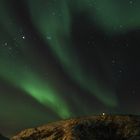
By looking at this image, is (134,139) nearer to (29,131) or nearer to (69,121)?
(69,121)

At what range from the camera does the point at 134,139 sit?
16000 mm

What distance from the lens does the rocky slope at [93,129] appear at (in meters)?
16.5

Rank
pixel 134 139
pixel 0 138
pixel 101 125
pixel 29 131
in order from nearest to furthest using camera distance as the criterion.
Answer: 1. pixel 134 139
2. pixel 101 125
3. pixel 29 131
4. pixel 0 138

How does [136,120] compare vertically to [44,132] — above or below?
above

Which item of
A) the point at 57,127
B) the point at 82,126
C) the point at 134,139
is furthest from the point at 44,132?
the point at 134,139

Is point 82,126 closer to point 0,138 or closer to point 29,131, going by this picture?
point 29,131

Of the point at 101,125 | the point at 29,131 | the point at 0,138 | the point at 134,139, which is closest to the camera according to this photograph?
the point at 134,139

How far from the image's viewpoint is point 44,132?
17984mm

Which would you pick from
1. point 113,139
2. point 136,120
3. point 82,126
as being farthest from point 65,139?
point 136,120

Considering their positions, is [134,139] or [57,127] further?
[57,127]

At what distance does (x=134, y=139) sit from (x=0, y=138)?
10.1 m

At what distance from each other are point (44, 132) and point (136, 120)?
4703 mm

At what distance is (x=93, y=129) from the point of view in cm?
1691

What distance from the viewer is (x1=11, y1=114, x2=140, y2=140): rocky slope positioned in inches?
649
